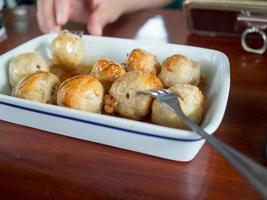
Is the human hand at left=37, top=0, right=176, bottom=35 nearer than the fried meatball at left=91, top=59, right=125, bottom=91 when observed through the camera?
No

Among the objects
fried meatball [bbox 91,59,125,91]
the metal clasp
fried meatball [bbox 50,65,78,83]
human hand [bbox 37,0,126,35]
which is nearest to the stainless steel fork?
fried meatball [bbox 91,59,125,91]

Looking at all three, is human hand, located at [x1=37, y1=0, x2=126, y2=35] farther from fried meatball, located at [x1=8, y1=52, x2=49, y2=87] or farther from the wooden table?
the wooden table

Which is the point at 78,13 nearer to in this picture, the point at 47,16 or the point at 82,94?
the point at 47,16

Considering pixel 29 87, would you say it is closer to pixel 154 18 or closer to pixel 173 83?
pixel 173 83

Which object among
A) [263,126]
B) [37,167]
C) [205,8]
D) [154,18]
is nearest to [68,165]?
[37,167]

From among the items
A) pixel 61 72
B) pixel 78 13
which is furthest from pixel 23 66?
pixel 78 13

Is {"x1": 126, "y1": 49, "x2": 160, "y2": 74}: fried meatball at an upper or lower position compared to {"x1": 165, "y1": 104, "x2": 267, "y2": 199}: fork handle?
lower

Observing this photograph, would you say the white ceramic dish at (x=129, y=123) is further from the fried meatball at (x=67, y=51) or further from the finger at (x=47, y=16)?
the finger at (x=47, y=16)
